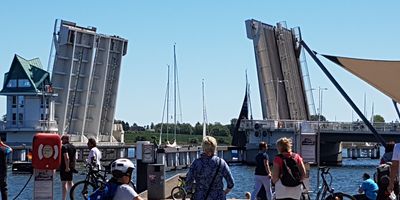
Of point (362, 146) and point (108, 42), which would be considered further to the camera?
point (362, 146)

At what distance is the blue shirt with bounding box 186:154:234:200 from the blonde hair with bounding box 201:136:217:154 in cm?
16

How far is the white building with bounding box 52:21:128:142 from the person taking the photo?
2822 inches

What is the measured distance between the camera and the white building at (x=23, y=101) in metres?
80.5

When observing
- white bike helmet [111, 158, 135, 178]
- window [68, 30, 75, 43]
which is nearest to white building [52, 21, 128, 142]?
window [68, 30, 75, 43]

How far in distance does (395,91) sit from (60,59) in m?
62.0

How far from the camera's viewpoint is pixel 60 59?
7244 centimetres

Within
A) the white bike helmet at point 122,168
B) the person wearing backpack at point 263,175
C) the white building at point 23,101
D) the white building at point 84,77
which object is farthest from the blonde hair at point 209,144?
the white building at point 23,101

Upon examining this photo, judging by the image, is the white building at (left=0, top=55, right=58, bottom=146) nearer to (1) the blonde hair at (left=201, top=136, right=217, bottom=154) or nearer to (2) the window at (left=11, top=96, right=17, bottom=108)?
(2) the window at (left=11, top=96, right=17, bottom=108)

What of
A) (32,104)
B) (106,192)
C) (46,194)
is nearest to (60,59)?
(32,104)

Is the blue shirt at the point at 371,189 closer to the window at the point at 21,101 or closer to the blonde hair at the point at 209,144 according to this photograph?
the blonde hair at the point at 209,144

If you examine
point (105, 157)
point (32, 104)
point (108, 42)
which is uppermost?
point (108, 42)

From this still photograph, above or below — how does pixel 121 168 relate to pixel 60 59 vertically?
below

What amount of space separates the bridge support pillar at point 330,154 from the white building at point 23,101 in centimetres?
2789

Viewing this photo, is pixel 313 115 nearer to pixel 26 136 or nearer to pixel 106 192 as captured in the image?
pixel 26 136
